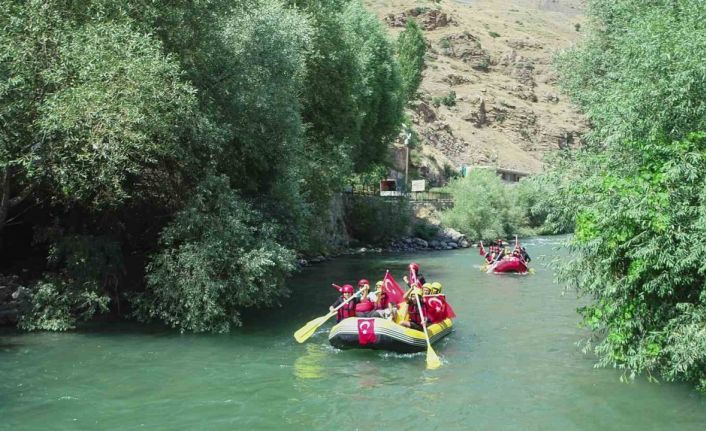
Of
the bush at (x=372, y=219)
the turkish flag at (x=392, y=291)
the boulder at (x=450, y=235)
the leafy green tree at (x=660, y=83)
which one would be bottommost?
the turkish flag at (x=392, y=291)

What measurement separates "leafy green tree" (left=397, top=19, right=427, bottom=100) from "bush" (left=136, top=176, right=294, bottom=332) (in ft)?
172

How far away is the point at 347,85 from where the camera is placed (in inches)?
1138

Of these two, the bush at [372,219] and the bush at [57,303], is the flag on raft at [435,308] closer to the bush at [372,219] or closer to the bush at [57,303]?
the bush at [57,303]

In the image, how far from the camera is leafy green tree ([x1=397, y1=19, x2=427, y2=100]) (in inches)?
2619

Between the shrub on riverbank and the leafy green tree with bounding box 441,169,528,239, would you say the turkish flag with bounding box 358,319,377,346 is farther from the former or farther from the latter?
the leafy green tree with bounding box 441,169,528,239

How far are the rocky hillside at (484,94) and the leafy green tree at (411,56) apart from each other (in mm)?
7130

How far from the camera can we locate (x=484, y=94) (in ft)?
319

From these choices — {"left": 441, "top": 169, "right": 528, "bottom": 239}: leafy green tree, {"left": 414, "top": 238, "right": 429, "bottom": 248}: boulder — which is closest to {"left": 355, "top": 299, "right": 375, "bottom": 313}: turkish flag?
{"left": 414, "top": 238, "right": 429, "bottom": 248}: boulder

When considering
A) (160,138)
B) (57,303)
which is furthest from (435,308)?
(57,303)

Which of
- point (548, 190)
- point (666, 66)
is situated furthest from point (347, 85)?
point (666, 66)

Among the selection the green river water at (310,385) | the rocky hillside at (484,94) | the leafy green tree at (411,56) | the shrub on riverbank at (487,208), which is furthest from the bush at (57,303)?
the leafy green tree at (411,56)

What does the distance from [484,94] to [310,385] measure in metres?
90.4

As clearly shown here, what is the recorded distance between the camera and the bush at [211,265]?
14688 millimetres

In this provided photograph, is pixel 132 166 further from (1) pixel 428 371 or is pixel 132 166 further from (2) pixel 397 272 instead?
(2) pixel 397 272
